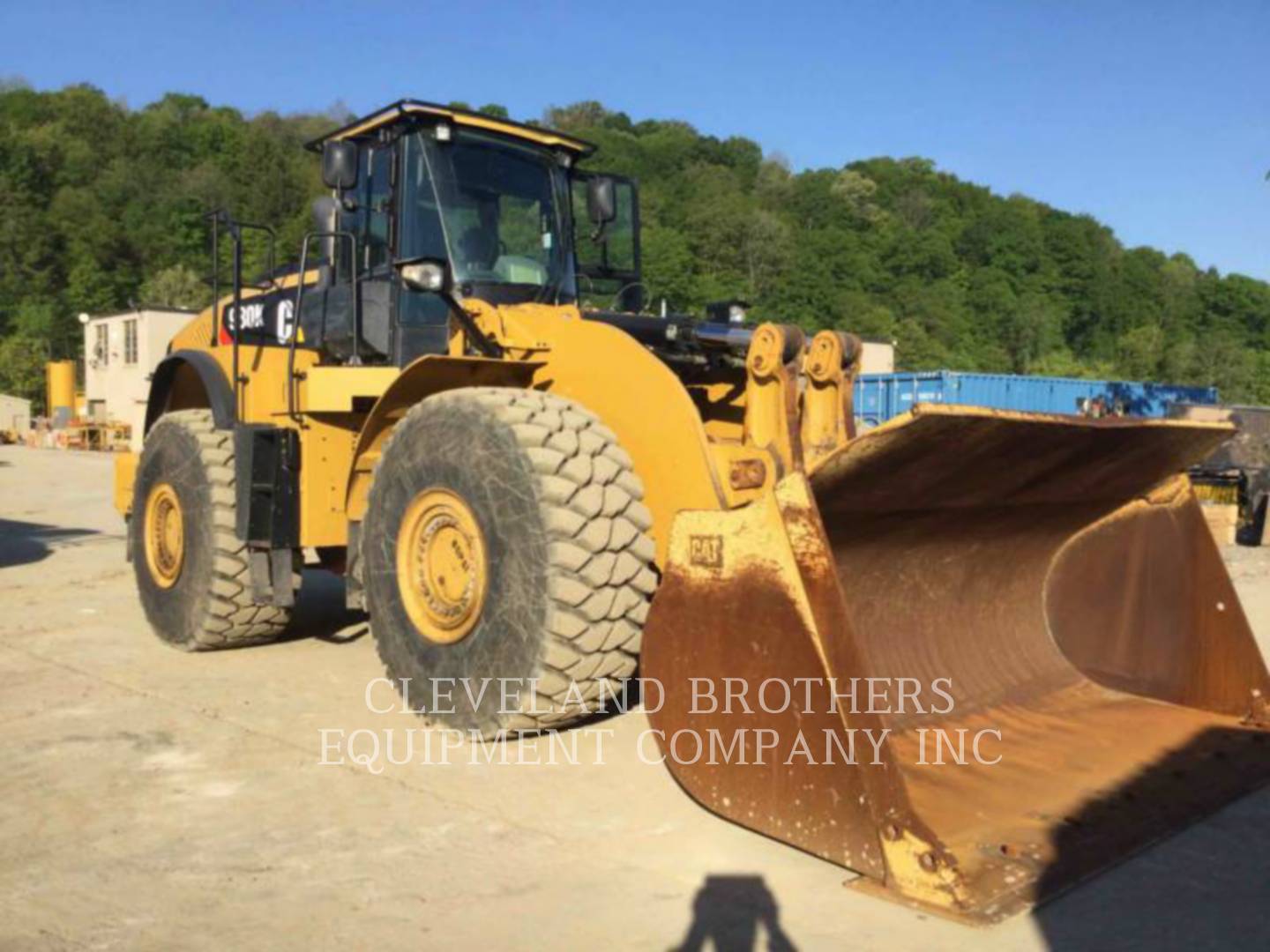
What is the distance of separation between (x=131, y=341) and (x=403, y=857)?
4455cm

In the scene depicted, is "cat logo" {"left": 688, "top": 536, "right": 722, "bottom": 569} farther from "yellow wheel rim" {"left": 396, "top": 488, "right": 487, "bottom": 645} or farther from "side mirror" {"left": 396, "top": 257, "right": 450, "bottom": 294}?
"side mirror" {"left": 396, "top": 257, "right": 450, "bottom": 294}

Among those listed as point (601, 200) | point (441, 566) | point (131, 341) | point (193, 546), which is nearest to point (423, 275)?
point (441, 566)

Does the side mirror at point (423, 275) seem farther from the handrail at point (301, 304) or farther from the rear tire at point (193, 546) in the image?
the rear tire at point (193, 546)

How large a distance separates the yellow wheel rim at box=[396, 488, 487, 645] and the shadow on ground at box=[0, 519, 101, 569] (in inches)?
307

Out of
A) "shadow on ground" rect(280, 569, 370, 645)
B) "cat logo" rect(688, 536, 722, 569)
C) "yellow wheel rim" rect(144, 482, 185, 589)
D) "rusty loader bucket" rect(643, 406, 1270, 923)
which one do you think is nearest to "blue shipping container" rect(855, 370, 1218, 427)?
"shadow on ground" rect(280, 569, 370, 645)

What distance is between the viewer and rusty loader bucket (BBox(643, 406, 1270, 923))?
10.3 ft

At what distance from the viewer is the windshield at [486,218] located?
5504mm

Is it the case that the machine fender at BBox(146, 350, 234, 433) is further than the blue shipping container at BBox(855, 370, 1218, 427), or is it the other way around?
the blue shipping container at BBox(855, 370, 1218, 427)

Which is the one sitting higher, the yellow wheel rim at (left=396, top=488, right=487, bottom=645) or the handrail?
the handrail

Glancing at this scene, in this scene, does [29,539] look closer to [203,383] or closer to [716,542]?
[203,383]

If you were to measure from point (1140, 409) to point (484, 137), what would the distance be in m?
24.4

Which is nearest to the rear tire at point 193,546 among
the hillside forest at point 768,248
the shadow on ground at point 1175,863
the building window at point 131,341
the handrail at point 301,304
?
the handrail at point 301,304

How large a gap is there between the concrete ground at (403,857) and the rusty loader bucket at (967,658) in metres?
0.16

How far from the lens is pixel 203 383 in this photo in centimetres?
671
